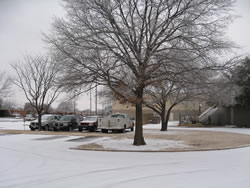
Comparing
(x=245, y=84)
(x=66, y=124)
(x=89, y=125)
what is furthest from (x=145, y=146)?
(x=245, y=84)

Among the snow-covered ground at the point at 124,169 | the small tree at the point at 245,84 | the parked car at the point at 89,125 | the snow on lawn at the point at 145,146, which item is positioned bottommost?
the snow-covered ground at the point at 124,169

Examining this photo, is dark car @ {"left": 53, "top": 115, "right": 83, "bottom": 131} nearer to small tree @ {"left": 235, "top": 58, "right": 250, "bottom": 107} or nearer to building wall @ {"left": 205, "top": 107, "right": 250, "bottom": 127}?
small tree @ {"left": 235, "top": 58, "right": 250, "bottom": 107}

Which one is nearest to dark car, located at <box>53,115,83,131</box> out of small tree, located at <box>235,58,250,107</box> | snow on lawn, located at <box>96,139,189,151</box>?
snow on lawn, located at <box>96,139,189,151</box>

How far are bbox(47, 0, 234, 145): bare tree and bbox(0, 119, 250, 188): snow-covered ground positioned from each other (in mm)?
3538

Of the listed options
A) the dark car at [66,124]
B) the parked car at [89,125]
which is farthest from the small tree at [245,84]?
the dark car at [66,124]

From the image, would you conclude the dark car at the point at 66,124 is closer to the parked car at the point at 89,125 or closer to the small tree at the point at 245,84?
the parked car at the point at 89,125

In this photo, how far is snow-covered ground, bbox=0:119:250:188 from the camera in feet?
23.7

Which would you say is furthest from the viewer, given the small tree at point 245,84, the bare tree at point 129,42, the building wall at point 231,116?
the building wall at point 231,116

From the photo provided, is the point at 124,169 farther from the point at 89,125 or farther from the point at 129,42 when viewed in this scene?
the point at 89,125

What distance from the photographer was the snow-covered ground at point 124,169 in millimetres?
7238

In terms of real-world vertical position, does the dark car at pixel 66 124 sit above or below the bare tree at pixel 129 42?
below

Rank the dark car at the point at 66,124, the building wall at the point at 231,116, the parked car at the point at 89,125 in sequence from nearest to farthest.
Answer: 1. the parked car at the point at 89,125
2. the dark car at the point at 66,124
3. the building wall at the point at 231,116

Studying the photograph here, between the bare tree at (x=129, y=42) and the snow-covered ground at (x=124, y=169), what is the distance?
11.6 ft

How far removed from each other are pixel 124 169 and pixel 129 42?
6805mm
